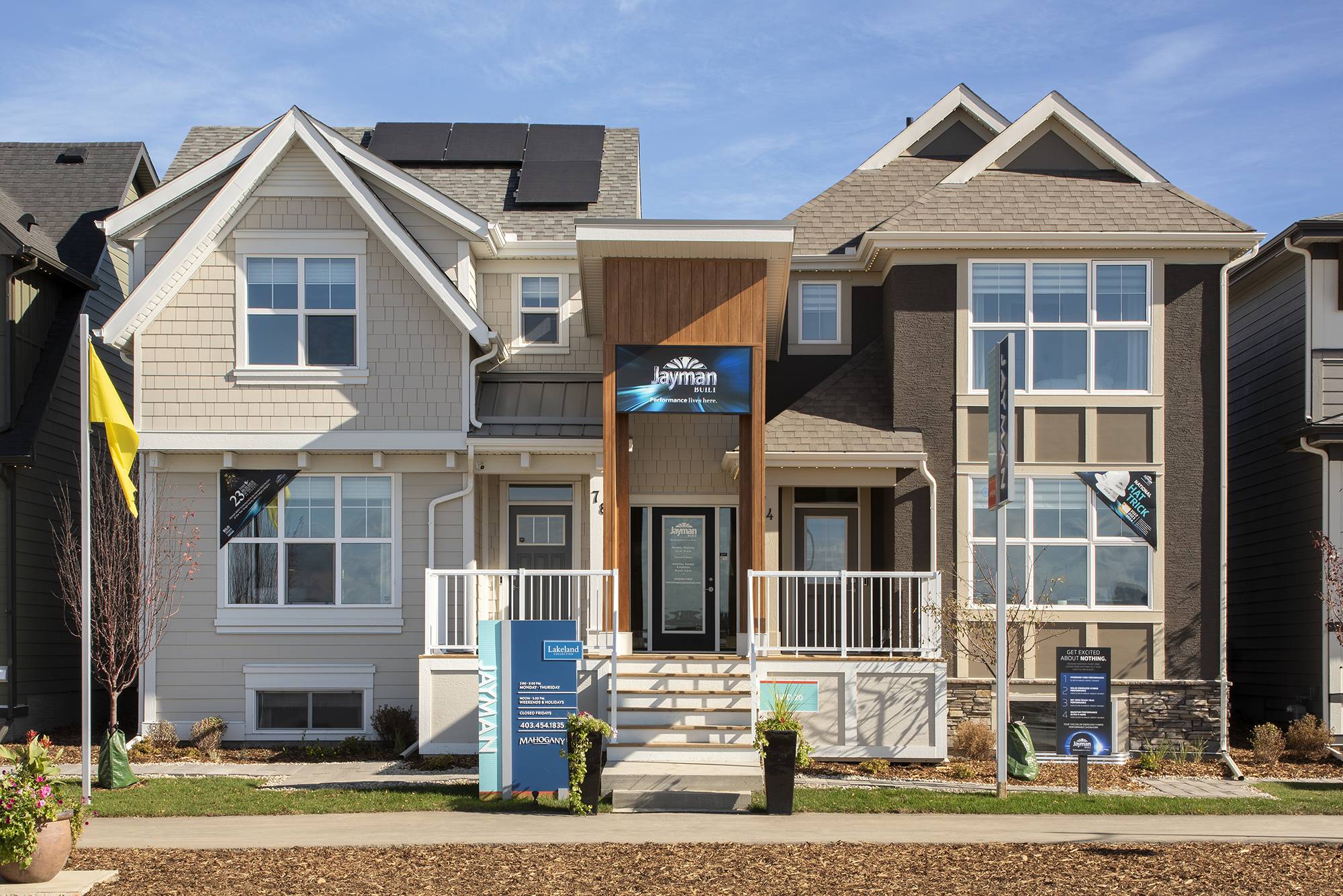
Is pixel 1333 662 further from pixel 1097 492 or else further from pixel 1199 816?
pixel 1199 816

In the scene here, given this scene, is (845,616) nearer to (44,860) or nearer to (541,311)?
(541,311)

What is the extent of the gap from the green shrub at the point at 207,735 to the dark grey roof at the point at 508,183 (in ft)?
26.6

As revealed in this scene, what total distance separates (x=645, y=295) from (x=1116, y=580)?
7293 millimetres

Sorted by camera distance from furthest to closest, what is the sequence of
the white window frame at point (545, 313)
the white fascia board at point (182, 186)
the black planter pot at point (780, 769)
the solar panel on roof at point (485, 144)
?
the solar panel on roof at point (485, 144), the white window frame at point (545, 313), the white fascia board at point (182, 186), the black planter pot at point (780, 769)

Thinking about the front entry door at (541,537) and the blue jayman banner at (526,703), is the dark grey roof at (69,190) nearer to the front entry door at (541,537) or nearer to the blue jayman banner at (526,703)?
the front entry door at (541,537)

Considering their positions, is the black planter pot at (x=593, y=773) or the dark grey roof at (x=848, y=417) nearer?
the black planter pot at (x=593, y=773)

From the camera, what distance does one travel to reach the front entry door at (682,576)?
18812 mm

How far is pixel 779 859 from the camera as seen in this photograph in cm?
1034

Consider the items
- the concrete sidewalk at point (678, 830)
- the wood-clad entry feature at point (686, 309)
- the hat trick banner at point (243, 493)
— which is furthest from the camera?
the hat trick banner at point (243, 493)

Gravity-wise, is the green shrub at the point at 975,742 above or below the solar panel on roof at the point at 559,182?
below

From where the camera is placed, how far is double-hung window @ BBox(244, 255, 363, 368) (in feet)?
57.0

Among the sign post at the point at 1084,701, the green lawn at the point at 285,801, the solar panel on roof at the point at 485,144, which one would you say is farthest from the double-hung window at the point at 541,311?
the sign post at the point at 1084,701

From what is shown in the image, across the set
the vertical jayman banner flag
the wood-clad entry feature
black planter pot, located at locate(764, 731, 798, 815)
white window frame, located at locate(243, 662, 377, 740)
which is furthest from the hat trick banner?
the vertical jayman banner flag

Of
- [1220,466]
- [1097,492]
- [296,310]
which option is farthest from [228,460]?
[1220,466]
